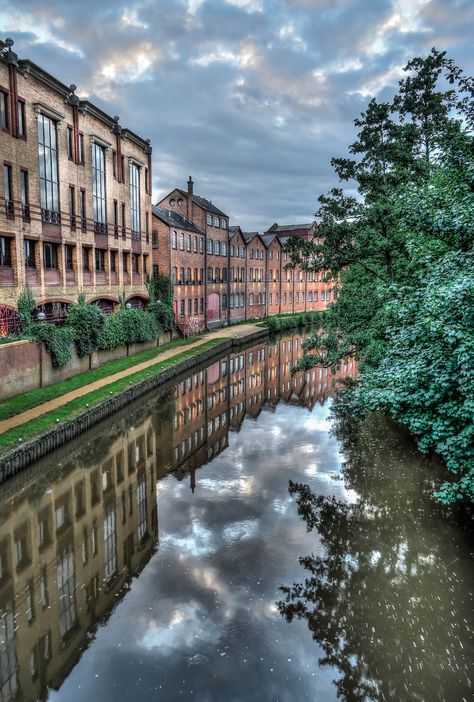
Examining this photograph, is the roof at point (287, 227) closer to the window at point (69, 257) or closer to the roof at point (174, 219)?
the roof at point (174, 219)

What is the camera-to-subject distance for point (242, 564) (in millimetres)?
9508

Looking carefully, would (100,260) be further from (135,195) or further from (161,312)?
(135,195)

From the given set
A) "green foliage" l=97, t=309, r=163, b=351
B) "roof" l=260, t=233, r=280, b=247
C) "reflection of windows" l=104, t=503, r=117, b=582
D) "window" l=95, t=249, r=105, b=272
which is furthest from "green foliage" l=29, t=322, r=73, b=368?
"roof" l=260, t=233, r=280, b=247

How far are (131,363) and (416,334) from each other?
63.2 ft

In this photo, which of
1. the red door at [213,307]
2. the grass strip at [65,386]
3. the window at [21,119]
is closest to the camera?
the grass strip at [65,386]

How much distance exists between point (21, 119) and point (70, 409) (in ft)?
48.7

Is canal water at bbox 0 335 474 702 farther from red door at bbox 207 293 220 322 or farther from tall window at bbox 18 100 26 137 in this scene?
red door at bbox 207 293 220 322

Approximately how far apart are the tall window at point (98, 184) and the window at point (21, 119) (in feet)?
21.1

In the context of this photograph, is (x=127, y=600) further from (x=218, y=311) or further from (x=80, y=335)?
(x=218, y=311)

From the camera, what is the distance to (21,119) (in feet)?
72.8

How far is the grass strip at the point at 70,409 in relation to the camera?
44.1ft

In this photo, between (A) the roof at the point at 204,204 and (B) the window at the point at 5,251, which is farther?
(A) the roof at the point at 204,204

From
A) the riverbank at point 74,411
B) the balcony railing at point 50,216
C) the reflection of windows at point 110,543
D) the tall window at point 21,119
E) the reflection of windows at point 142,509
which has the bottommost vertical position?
the reflection of windows at point 110,543

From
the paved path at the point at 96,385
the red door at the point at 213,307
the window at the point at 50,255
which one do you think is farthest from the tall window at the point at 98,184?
the red door at the point at 213,307
